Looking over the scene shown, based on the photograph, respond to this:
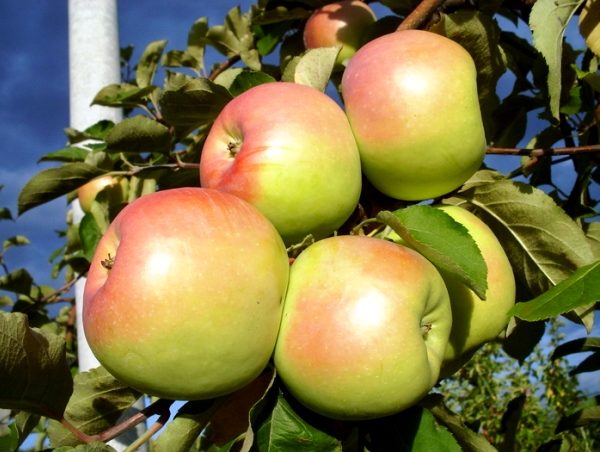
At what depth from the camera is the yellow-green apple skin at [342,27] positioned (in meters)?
1.33

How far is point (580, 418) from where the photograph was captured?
125cm

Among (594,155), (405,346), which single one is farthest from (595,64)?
(405,346)

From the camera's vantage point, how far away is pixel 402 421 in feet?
2.47

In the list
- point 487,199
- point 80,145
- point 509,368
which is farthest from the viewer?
point 509,368

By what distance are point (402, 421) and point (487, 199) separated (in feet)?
1.01

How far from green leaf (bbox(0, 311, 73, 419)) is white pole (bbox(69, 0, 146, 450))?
3.05ft

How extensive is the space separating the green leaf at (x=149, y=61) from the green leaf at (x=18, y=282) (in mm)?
777

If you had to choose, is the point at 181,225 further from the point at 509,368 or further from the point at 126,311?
the point at 509,368

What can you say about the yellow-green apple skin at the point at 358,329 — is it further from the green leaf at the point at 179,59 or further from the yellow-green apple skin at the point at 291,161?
the green leaf at the point at 179,59

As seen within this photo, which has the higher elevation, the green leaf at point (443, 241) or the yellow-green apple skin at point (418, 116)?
the yellow-green apple skin at point (418, 116)

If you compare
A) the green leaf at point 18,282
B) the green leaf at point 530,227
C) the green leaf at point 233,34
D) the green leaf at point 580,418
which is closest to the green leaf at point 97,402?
the green leaf at point 530,227

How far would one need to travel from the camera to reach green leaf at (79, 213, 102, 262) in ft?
4.41

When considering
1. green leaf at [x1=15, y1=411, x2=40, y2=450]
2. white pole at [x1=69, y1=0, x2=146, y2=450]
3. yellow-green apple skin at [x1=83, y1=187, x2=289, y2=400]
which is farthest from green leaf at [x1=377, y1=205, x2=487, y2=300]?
white pole at [x1=69, y1=0, x2=146, y2=450]

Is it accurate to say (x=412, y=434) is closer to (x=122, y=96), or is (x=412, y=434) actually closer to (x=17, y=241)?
(x=122, y=96)
